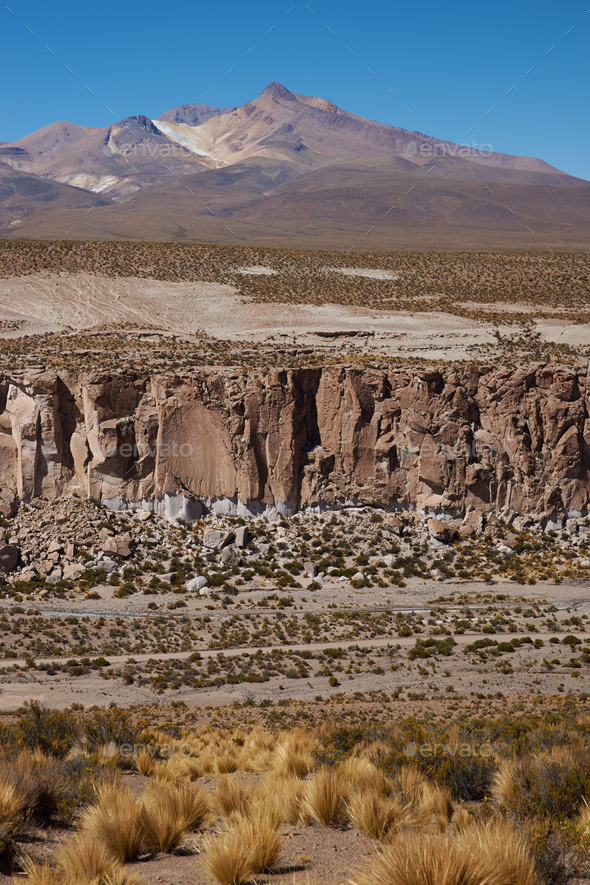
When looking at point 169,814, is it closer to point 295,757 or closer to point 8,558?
point 295,757

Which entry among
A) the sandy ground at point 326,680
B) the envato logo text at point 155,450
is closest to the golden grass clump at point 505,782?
the sandy ground at point 326,680

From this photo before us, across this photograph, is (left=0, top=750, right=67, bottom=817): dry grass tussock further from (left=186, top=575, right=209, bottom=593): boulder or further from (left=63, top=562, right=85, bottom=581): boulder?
(left=63, top=562, right=85, bottom=581): boulder

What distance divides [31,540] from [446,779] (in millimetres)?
23706

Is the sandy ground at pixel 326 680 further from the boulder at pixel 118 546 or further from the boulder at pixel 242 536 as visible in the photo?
the boulder at pixel 242 536

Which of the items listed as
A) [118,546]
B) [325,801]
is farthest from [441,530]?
[325,801]

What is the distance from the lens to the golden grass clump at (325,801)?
7.35 meters

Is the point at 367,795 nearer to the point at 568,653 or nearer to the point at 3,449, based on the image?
the point at 568,653

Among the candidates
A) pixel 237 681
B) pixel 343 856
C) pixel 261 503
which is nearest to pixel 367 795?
pixel 343 856

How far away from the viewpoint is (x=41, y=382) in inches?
1172

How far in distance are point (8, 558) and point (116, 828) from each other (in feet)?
75.0

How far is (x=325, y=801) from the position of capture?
738 centimetres

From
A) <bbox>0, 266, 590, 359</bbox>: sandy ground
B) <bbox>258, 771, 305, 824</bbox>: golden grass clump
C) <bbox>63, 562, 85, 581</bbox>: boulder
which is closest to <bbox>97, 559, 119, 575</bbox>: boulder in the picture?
<bbox>63, 562, 85, 581</bbox>: boulder

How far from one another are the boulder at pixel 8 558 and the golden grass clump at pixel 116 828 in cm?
2217

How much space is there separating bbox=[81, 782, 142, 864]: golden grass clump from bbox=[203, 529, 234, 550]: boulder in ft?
70.0
